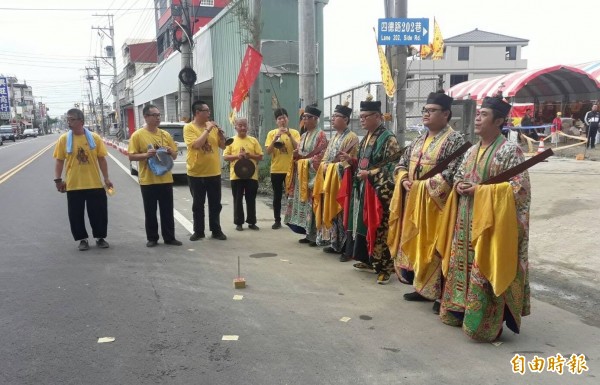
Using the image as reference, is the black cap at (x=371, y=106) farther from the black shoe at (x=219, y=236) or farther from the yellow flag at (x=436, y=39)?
the yellow flag at (x=436, y=39)

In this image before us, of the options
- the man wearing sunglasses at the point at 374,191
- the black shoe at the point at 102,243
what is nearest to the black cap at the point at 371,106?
the man wearing sunglasses at the point at 374,191

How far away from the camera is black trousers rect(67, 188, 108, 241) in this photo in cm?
601

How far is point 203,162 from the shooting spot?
6.29m

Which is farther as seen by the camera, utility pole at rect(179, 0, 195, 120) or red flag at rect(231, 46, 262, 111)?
utility pole at rect(179, 0, 195, 120)

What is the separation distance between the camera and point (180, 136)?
40.9 ft

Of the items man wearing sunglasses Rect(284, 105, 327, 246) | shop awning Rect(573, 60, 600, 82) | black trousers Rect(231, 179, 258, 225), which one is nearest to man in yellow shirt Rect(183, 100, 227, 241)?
black trousers Rect(231, 179, 258, 225)

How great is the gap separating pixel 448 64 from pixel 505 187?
54085mm

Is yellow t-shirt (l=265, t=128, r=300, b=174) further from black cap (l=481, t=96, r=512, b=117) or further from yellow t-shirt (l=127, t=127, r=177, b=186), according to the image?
black cap (l=481, t=96, r=512, b=117)

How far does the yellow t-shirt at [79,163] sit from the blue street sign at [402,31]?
4.43m

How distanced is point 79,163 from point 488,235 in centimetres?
490

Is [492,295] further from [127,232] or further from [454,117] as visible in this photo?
[127,232]

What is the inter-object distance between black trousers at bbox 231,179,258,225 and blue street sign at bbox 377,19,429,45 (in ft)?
9.62

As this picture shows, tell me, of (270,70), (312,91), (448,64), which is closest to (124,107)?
(448,64)

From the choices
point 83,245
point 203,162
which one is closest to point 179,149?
point 203,162
